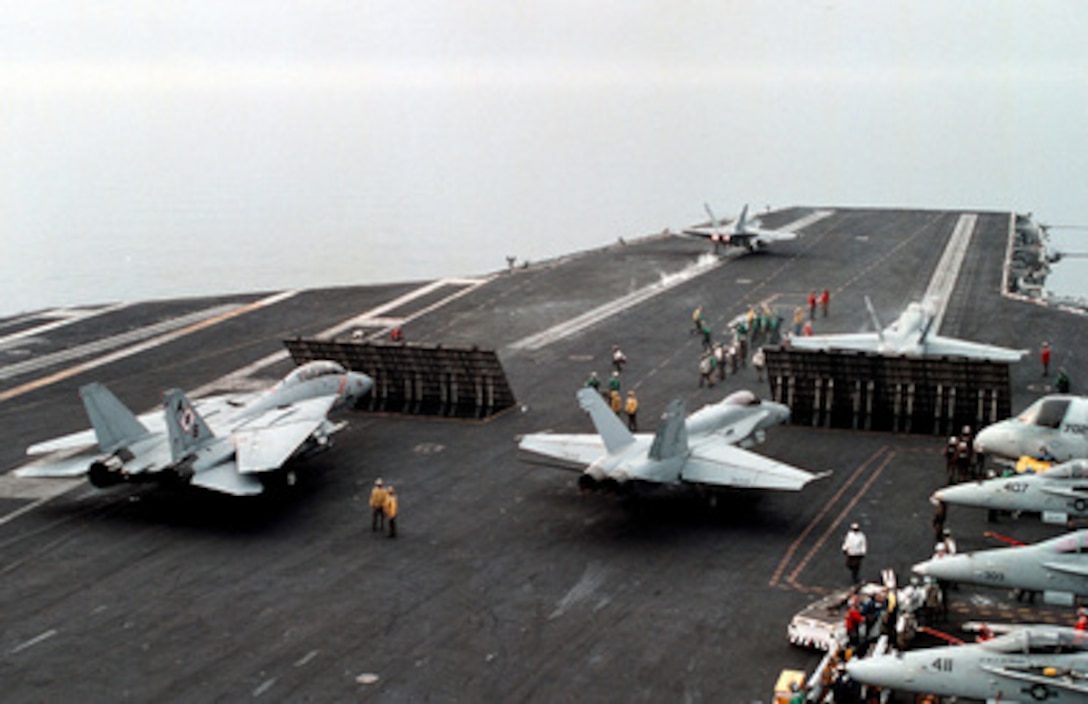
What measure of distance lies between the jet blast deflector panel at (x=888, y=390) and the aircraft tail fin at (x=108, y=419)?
67.4 ft

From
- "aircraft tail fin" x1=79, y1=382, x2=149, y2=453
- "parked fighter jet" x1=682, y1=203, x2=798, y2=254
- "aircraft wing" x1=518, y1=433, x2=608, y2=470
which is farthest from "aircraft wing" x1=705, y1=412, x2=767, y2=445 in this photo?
"parked fighter jet" x1=682, y1=203, x2=798, y2=254

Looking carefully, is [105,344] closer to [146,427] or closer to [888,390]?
[146,427]

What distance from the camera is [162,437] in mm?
31781

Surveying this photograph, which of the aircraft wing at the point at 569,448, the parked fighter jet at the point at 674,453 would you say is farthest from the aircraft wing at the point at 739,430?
the aircraft wing at the point at 569,448

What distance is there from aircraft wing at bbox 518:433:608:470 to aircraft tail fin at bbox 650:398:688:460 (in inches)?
84.3

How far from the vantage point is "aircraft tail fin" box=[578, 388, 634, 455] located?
2994cm

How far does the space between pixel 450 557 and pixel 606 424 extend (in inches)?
222

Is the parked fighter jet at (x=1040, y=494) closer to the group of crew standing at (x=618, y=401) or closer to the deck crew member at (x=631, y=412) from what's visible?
the group of crew standing at (x=618, y=401)

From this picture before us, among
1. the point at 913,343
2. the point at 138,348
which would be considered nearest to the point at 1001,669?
the point at 913,343

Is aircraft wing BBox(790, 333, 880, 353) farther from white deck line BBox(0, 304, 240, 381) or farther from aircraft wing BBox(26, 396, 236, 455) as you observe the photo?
white deck line BBox(0, 304, 240, 381)

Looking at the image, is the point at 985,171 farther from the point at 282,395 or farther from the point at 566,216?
the point at 282,395

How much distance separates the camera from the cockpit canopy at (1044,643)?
1869 centimetres

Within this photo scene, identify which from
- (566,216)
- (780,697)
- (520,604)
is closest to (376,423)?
(520,604)

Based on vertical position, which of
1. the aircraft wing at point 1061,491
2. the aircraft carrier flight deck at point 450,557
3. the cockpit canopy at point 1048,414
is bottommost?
the aircraft carrier flight deck at point 450,557
